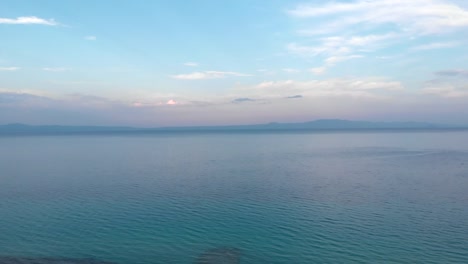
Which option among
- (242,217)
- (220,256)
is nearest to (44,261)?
(220,256)

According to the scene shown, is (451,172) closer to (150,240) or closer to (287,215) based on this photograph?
(287,215)

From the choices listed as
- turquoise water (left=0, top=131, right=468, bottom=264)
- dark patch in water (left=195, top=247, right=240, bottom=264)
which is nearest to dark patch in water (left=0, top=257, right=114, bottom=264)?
turquoise water (left=0, top=131, right=468, bottom=264)

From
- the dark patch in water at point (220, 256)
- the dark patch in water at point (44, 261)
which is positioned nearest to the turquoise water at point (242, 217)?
the dark patch in water at point (220, 256)

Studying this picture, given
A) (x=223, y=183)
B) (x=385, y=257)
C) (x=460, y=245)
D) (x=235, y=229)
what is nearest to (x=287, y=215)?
(x=235, y=229)

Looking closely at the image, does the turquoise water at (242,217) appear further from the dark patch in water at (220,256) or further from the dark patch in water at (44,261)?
the dark patch in water at (44,261)

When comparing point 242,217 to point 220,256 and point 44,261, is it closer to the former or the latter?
point 220,256

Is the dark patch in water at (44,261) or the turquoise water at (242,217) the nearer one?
the dark patch in water at (44,261)

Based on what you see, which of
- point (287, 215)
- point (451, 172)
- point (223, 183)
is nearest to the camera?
point (287, 215)

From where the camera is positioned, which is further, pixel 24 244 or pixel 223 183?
pixel 223 183

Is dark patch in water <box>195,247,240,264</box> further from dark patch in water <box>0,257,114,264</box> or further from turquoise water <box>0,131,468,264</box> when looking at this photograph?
dark patch in water <box>0,257,114,264</box>
